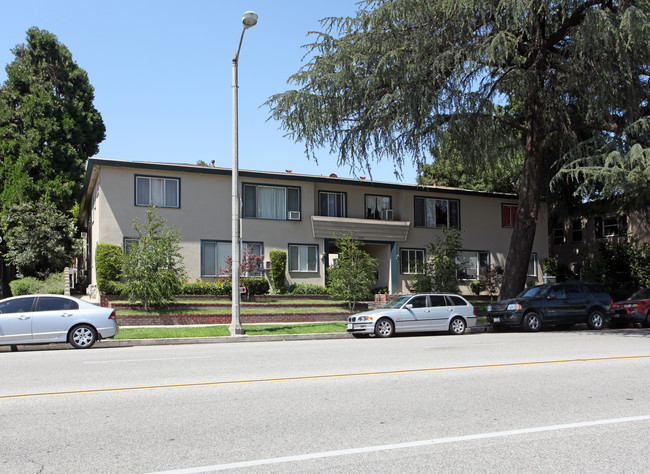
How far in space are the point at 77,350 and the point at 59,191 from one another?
25222mm

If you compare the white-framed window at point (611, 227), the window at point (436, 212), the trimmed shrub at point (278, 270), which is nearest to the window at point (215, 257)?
the trimmed shrub at point (278, 270)

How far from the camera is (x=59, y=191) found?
36.5 meters

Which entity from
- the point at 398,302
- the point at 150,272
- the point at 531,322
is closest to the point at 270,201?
the point at 150,272

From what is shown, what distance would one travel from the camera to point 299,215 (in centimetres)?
2875

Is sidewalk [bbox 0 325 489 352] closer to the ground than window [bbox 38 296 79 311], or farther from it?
closer to the ground

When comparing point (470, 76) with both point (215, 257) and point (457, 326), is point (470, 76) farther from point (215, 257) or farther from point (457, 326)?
point (215, 257)

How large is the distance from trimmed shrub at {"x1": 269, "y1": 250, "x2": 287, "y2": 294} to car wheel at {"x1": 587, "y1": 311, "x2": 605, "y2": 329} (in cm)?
1352

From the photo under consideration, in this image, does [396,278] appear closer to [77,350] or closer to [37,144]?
[77,350]

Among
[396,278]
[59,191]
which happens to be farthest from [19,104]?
[396,278]

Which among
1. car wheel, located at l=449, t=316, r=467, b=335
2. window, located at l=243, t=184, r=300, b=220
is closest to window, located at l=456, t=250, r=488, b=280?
window, located at l=243, t=184, r=300, b=220

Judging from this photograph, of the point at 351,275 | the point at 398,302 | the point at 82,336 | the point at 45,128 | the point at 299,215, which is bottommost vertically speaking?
the point at 82,336

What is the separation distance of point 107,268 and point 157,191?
4.59 meters

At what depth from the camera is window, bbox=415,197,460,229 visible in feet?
106

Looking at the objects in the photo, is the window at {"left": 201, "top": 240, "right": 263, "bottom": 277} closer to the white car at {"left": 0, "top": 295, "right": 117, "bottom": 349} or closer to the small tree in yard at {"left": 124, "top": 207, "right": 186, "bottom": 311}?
the small tree in yard at {"left": 124, "top": 207, "right": 186, "bottom": 311}
